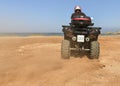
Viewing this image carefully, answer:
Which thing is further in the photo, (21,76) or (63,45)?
(63,45)

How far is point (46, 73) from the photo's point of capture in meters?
8.09

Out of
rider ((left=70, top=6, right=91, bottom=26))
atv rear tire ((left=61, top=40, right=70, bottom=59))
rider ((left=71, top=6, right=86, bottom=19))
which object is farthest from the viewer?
rider ((left=71, top=6, right=86, bottom=19))

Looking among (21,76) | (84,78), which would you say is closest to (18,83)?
(21,76)

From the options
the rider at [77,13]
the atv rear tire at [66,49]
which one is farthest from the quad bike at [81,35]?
the rider at [77,13]

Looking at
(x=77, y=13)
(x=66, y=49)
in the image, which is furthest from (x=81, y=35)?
(x=77, y=13)

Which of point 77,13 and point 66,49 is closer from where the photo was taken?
point 66,49

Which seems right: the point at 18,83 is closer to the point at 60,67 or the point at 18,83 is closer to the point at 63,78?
the point at 63,78

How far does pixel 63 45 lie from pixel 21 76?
3.94 m

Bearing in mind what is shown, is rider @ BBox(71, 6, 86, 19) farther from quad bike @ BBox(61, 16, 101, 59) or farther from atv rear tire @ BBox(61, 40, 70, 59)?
atv rear tire @ BBox(61, 40, 70, 59)

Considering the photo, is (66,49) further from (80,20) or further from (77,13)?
(77,13)

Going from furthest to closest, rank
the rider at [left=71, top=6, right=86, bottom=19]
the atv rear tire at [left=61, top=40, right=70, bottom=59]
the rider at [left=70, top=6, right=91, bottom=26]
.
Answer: the rider at [left=71, top=6, right=86, bottom=19]
the atv rear tire at [left=61, top=40, right=70, bottom=59]
the rider at [left=70, top=6, right=91, bottom=26]

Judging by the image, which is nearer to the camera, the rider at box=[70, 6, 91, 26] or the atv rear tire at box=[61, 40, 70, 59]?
the rider at box=[70, 6, 91, 26]

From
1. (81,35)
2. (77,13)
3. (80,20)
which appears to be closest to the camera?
(80,20)

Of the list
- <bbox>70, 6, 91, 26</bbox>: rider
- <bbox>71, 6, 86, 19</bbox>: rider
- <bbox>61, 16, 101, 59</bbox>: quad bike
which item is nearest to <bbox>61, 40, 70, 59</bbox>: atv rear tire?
<bbox>61, 16, 101, 59</bbox>: quad bike
